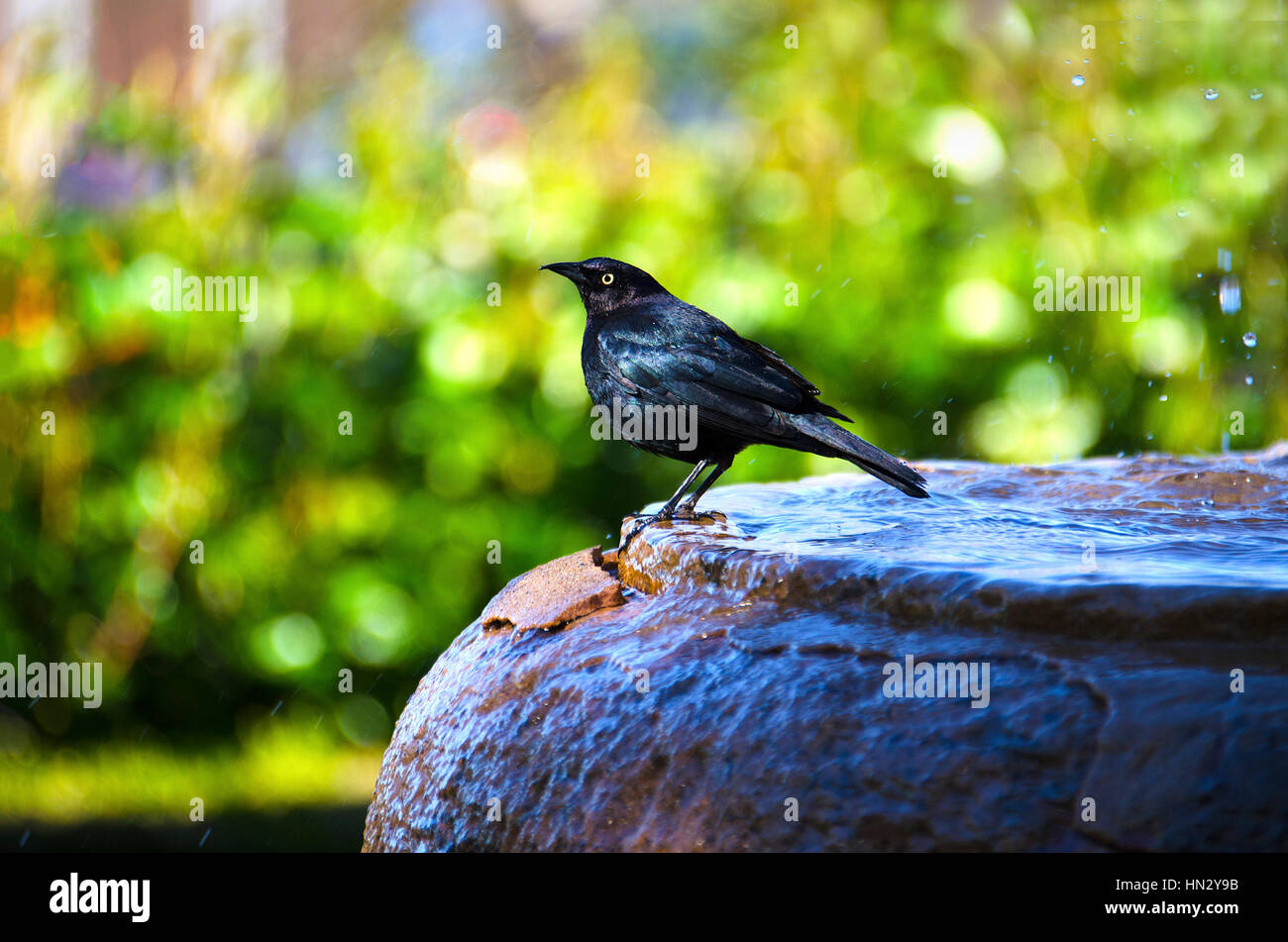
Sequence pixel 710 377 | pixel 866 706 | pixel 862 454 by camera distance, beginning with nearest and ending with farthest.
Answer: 1. pixel 866 706
2. pixel 862 454
3. pixel 710 377

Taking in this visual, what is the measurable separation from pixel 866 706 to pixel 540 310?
2.86 meters

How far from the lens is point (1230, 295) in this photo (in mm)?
4469

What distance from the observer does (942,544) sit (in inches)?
88.0

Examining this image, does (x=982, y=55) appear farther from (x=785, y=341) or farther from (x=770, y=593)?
(x=770, y=593)

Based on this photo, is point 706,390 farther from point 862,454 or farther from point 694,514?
point 862,454

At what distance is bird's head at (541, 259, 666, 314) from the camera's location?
302 centimetres

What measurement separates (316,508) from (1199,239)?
10.9 ft

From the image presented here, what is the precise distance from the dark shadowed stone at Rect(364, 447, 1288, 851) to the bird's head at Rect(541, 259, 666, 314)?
81 cm

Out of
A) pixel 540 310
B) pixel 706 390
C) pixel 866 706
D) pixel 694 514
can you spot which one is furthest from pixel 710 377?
pixel 540 310

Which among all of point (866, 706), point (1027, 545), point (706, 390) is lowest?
point (866, 706)

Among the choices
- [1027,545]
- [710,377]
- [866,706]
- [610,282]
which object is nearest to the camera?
[866,706]

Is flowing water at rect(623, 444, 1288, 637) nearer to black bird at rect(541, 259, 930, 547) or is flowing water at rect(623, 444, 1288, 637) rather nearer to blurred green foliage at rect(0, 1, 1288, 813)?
black bird at rect(541, 259, 930, 547)

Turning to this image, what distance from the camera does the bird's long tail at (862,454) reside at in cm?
247
